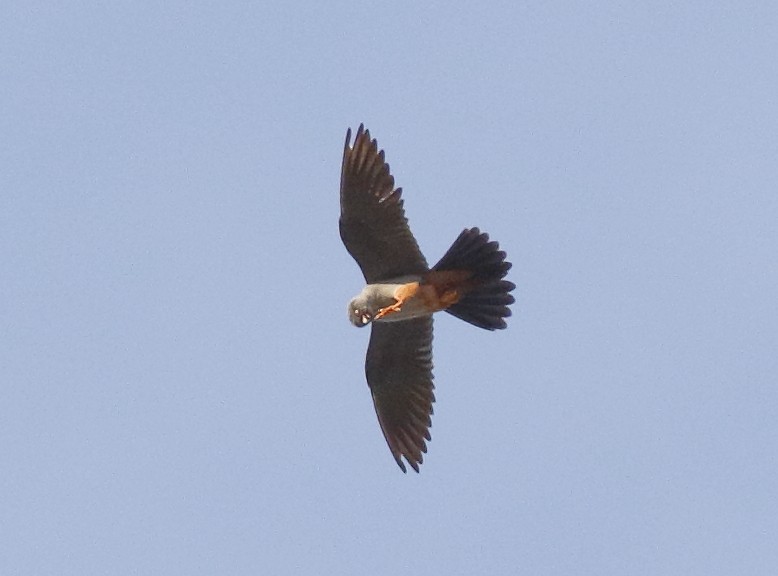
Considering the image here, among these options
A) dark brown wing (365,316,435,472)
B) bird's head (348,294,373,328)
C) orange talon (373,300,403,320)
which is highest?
bird's head (348,294,373,328)

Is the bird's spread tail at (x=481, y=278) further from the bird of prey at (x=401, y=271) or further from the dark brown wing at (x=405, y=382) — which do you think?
the dark brown wing at (x=405, y=382)

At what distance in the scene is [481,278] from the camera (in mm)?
15242

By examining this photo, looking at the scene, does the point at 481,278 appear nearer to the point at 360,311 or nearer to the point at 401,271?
the point at 401,271

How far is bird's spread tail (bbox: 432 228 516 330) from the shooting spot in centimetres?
1512

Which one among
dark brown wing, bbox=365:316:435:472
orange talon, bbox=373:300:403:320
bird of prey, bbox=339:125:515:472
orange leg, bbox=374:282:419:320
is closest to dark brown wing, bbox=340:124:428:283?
bird of prey, bbox=339:125:515:472

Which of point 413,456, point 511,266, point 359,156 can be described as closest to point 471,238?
point 511,266

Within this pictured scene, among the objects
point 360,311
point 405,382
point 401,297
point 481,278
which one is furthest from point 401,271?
point 405,382

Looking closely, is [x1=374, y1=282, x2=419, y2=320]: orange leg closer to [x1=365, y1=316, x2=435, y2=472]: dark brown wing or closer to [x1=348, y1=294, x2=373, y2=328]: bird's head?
[x1=348, y1=294, x2=373, y2=328]: bird's head

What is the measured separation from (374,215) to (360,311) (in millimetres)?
958

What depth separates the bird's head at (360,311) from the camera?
15828 millimetres

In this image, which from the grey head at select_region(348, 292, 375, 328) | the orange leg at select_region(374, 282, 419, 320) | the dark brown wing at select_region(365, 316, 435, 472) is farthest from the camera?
the dark brown wing at select_region(365, 316, 435, 472)

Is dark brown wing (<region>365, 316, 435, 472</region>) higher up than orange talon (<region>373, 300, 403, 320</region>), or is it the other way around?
orange talon (<region>373, 300, 403, 320</region>)

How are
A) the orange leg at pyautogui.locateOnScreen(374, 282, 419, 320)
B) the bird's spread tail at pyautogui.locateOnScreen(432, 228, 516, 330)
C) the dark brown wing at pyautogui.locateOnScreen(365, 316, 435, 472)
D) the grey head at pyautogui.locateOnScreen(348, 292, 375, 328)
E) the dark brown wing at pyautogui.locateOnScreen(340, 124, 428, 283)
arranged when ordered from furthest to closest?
the dark brown wing at pyautogui.locateOnScreen(365, 316, 435, 472)
the grey head at pyautogui.locateOnScreen(348, 292, 375, 328)
the dark brown wing at pyautogui.locateOnScreen(340, 124, 428, 283)
the orange leg at pyautogui.locateOnScreen(374, 282, 419, 320)
the bird's spread tail at pyautogui.locateOnScreen(432, 228, 516, 330)

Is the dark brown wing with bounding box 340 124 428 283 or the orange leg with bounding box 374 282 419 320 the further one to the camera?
the dark brown wing with bounding box 340 124 428 283
